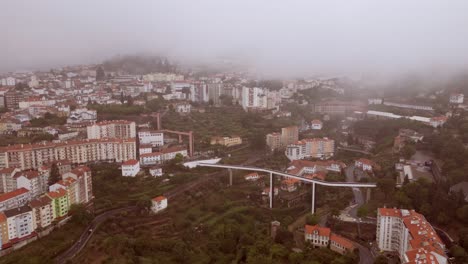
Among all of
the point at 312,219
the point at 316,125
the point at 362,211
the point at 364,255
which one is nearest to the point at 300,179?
the point at 312,219

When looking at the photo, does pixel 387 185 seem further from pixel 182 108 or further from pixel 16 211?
pixel 182 108

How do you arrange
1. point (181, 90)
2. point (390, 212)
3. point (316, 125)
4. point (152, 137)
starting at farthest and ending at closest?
1. point (181, 90)
2. point (316, 125)
3. point (152, 137)
4. point (390, 212)

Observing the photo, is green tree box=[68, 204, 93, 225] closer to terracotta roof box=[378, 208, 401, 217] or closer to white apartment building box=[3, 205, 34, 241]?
white apartment building box=[3, 205, 34, 241]

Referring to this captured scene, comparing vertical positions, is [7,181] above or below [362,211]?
above

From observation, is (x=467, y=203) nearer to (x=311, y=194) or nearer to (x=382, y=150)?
(x=311, y=194)

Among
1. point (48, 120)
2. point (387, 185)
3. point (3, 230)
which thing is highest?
point (48, 120)

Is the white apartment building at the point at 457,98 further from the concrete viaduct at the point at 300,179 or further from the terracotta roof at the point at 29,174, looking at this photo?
the terracotta roof at the point at 29,174

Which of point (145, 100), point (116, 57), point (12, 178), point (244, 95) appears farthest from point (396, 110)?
point (116, 57)
